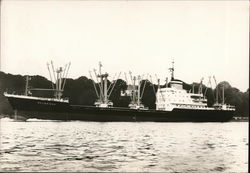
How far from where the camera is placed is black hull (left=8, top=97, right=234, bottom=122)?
44.3 m

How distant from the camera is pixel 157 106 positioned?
2254 inches

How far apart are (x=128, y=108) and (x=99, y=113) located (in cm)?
640

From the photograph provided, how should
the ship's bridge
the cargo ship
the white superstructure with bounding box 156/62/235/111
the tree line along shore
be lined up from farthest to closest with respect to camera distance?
the white superstructure with bounding box 156/62/235/111, the ship's bridge, the cargo ship, the tree line along shore

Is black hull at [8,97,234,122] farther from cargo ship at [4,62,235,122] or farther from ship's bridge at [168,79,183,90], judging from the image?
ship's bridge at [168,79,183,90]

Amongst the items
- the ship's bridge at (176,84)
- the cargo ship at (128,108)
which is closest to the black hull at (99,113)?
the cargo ship at (128,108)

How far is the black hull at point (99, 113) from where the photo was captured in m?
44.3

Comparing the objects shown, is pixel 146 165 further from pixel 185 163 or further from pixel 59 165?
pixel 59 165

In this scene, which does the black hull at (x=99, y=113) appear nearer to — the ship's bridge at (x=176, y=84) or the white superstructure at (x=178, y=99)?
the white superstructure at (x=178, y=99)

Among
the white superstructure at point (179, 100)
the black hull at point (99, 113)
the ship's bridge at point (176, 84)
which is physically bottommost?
the black hull at point (99, 113)

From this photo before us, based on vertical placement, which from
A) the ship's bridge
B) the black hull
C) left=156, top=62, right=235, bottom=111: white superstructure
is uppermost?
the ship's bridge

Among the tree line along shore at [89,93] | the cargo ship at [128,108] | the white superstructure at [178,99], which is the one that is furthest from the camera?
the white superstructure at [178,99]

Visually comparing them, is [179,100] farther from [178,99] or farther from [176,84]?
[176,84]

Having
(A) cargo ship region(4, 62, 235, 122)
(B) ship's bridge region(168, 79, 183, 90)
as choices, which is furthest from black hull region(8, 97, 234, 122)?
(B) ship's bridge region(168, 79, 183, 90)

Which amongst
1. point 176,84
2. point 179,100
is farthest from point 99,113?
point 179,100
